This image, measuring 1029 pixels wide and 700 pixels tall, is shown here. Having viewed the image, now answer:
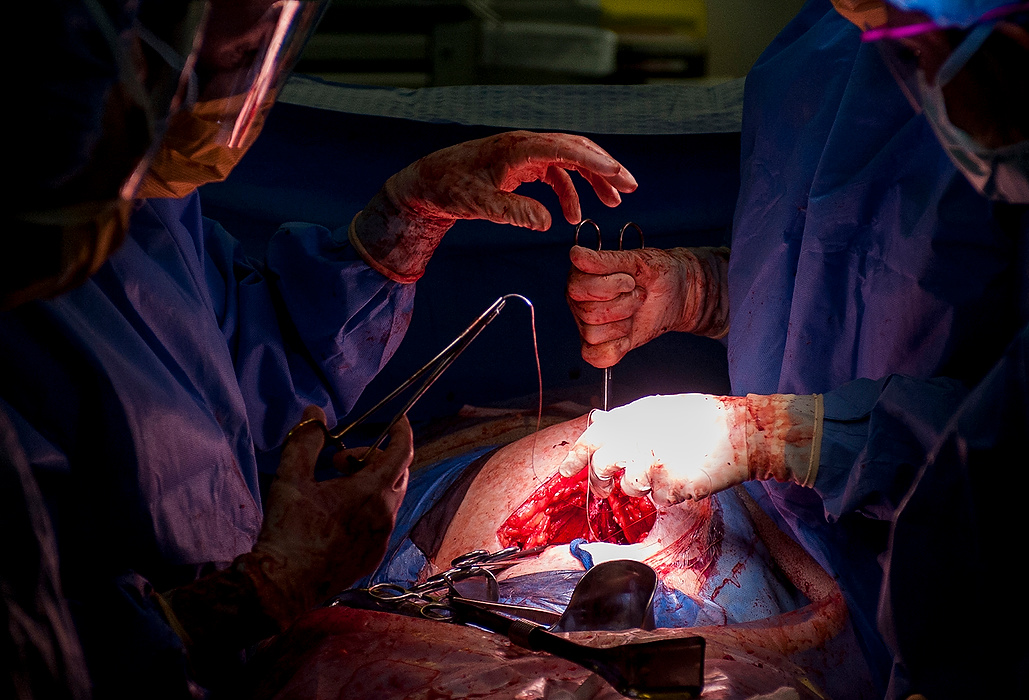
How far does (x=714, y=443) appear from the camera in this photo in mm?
1495

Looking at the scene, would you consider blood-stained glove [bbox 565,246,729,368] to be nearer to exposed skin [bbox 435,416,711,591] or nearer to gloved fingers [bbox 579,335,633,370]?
gloved fingers [bbox 579,335,633,370]

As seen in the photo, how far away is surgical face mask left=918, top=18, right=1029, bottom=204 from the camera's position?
80cm

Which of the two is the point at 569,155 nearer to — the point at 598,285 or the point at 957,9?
the point at 598,285

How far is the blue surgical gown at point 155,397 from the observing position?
1.21 m

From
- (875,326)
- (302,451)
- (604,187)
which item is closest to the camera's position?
(302,451)

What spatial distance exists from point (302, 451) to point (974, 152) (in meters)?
1.16

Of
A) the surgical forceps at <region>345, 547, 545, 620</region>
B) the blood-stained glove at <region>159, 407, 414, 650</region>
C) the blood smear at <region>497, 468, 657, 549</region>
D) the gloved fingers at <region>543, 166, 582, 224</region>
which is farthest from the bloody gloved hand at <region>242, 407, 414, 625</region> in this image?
the gloved fingers at <region>543, 166, 582, 224</region>

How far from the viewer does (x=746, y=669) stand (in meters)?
1.21

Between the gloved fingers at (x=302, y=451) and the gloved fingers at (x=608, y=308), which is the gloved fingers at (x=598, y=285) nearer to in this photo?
the gloved fingers at (x=608, y=308)

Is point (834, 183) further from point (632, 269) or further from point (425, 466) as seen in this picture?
point (425, 466)

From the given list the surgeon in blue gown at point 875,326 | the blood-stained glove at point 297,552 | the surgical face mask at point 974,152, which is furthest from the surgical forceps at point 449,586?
the surgical face mask at point 974,152

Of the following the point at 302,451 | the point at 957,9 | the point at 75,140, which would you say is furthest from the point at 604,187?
the point at 75,140

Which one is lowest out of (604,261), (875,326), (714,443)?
(714,443)

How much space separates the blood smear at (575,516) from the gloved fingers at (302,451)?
0.67 m
